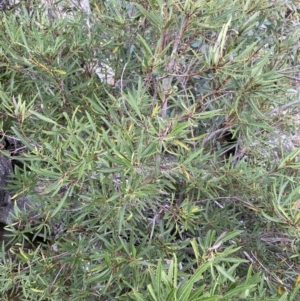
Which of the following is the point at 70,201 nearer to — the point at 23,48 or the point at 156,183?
the point at 156,183

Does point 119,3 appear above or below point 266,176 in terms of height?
above

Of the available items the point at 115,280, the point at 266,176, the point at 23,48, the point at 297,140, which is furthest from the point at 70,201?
the point at 297,140

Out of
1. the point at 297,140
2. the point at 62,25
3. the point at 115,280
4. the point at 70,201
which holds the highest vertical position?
the point at 62,25

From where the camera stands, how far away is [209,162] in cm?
115

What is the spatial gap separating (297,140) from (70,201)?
137 centimetres

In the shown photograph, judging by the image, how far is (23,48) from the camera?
97 centimetres

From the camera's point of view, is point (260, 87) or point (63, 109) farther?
point (63, 109)

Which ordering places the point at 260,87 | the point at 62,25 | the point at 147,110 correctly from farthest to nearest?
the point at 62,25, the point at 147,110, the point at 260,87

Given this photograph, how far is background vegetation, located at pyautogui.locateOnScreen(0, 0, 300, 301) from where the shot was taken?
2.75 feet

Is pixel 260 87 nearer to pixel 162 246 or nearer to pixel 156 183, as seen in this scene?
pixel 156 183

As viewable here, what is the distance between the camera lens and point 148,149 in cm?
77

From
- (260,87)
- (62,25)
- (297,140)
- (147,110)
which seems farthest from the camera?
(297,140)

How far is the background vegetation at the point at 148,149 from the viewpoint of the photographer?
33.0 inches

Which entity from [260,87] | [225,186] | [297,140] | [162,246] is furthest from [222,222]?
[297,140]
